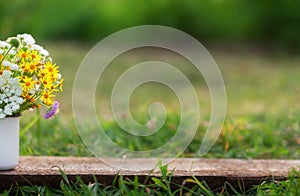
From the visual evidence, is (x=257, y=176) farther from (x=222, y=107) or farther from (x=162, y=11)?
(x=162, y=11)

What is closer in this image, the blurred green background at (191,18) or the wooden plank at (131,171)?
the wooden plank at (131,171)

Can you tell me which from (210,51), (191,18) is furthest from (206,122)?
(191,18)

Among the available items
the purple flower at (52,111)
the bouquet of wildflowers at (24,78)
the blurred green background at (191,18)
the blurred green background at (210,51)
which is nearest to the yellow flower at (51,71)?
the bouquet of wildflowers at (24,78)

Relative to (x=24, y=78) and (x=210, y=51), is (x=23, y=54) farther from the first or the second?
(x=210, y=51)

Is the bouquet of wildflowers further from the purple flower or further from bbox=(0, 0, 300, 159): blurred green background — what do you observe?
bbox=(0, 0, 300, 159): blurred green background

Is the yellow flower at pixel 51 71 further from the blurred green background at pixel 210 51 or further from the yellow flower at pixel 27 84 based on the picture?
the blurred green background at pixel 210 51

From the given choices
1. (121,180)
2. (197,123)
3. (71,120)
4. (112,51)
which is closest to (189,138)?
(197,123)
